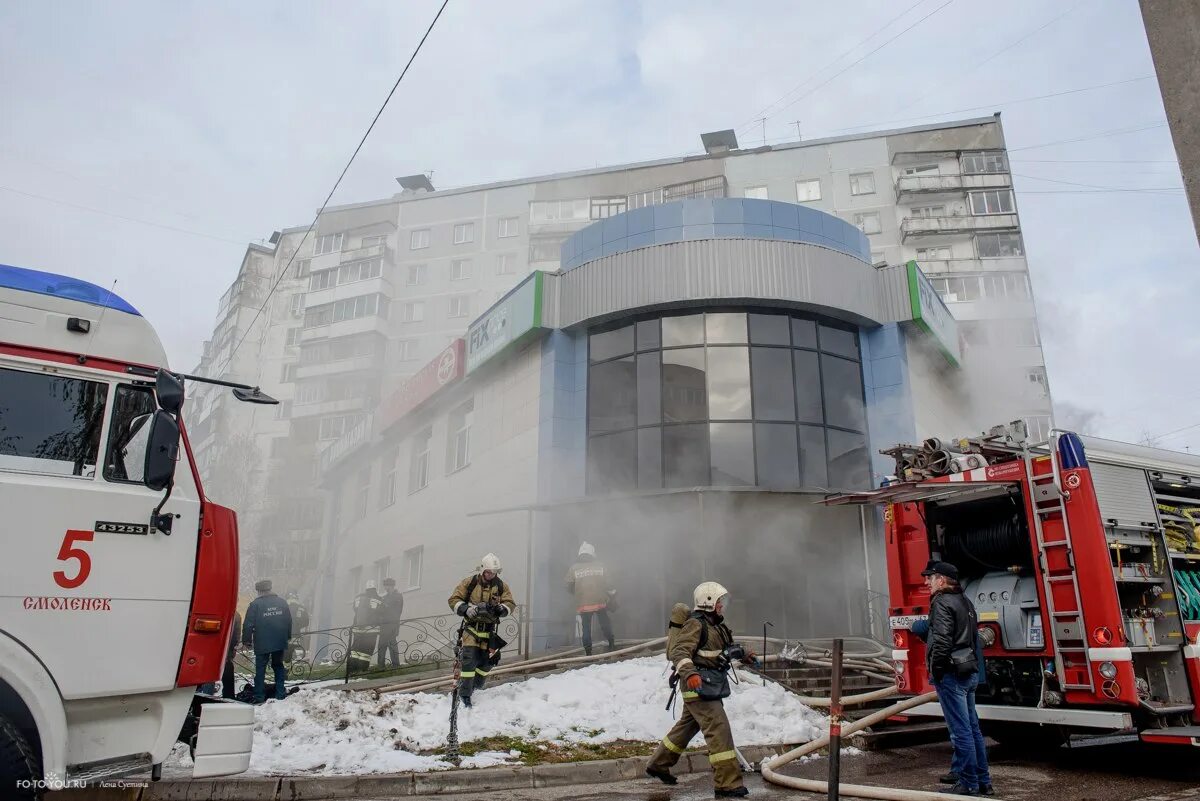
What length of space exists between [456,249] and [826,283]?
117 feet

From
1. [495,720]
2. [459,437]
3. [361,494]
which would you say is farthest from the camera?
[361,494]

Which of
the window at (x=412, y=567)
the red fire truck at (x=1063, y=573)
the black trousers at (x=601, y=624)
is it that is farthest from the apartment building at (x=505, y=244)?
the red fire truck at (x=1063, y=573)

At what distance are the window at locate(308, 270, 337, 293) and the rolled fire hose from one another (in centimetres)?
4763

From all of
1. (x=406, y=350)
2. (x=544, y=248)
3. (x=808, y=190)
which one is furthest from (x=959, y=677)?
(x=406, y=350)

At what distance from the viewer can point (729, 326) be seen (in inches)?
591

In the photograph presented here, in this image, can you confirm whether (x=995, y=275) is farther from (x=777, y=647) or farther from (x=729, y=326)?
(x=777, y=647)

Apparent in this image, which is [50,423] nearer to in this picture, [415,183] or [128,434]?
[128,434]

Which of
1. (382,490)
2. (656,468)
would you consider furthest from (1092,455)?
(382,490)

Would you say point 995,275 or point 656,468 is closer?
point 656,468

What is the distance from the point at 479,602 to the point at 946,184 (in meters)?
38.6

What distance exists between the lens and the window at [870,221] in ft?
133

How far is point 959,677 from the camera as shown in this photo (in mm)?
6074

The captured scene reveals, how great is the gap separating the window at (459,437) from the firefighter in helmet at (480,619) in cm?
1011

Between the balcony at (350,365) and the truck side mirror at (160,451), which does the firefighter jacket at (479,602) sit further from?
the balcony at (350,365)
